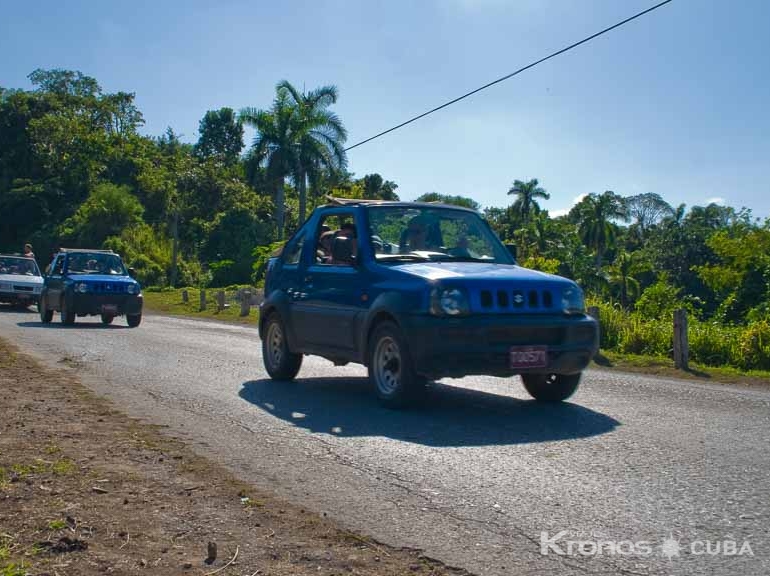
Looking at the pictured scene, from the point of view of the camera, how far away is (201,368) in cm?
1179

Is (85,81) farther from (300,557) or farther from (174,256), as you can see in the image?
(300,557)

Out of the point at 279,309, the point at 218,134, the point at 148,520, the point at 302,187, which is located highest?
the point at 218,134

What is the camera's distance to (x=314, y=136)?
40.7 metres

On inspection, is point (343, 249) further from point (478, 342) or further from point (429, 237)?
point (478, 342)

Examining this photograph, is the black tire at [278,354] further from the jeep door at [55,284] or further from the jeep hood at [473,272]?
the jeep door at [55,284]

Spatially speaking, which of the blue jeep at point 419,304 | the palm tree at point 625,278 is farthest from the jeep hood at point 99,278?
the palm tree at point 625,278

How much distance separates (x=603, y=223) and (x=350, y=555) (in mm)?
79750

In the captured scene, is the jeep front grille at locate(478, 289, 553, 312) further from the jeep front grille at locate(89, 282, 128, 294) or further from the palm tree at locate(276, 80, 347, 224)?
the palm tree at locate(276, 80, 347, 224)

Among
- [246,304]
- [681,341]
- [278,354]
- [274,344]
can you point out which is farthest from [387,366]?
[246,304]

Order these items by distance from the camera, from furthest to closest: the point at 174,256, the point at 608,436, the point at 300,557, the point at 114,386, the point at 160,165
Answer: the point at 160,165 < the point at 174,256 < the point at 114,386 < the point at 608,436 < the point at 300,557

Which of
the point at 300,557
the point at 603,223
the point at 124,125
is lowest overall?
the point at 300,557

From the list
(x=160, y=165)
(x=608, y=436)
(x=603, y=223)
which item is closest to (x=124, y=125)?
(x=160, y=165)

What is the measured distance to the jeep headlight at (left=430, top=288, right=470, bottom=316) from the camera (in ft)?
25.1

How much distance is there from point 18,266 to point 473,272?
22245mm
